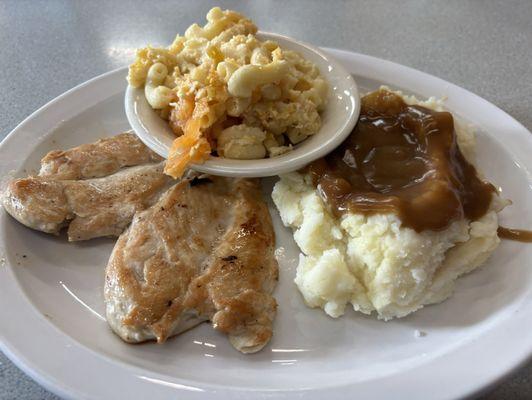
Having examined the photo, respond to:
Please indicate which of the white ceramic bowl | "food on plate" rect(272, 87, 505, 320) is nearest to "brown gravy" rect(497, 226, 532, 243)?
"food on plate" rect(272, 87, 505, 320)

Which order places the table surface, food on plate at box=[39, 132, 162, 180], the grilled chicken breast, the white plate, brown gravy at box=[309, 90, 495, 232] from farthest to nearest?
the table surface, food on plate at box=[39, 132, 162, 180], the grilled chicken breast, brown gravy at box=[309, 90, 495, 232], the white plate

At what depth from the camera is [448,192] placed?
1779 millimetres

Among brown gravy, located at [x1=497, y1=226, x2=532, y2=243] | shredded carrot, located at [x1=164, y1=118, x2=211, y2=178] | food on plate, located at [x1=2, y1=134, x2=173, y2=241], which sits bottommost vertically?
brown gravy, located at [x1=497, y1=226, x2=532, y2=243]

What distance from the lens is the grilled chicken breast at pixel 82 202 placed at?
1.90 m

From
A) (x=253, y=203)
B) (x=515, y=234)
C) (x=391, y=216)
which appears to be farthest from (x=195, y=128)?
(x=515, y=234)

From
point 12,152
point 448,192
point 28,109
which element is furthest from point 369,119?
point 28,109

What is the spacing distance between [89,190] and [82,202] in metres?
0.07

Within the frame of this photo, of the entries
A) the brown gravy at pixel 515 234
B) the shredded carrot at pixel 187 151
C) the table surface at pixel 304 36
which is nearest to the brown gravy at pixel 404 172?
the brown gravy at pixel 515 234

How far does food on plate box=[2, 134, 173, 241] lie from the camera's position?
191cm

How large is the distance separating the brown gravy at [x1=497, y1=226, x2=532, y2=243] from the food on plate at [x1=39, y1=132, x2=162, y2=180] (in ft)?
4.78

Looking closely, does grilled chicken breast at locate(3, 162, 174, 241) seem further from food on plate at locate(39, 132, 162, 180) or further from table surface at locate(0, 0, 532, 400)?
table surface at locate(0, 0, 532, 400)

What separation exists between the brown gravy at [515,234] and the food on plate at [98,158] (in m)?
1.46

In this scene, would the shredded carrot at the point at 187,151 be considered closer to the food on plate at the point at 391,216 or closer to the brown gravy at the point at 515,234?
the food on plate at the point at 391,216

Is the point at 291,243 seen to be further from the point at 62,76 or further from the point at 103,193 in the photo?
the point at 62,76
